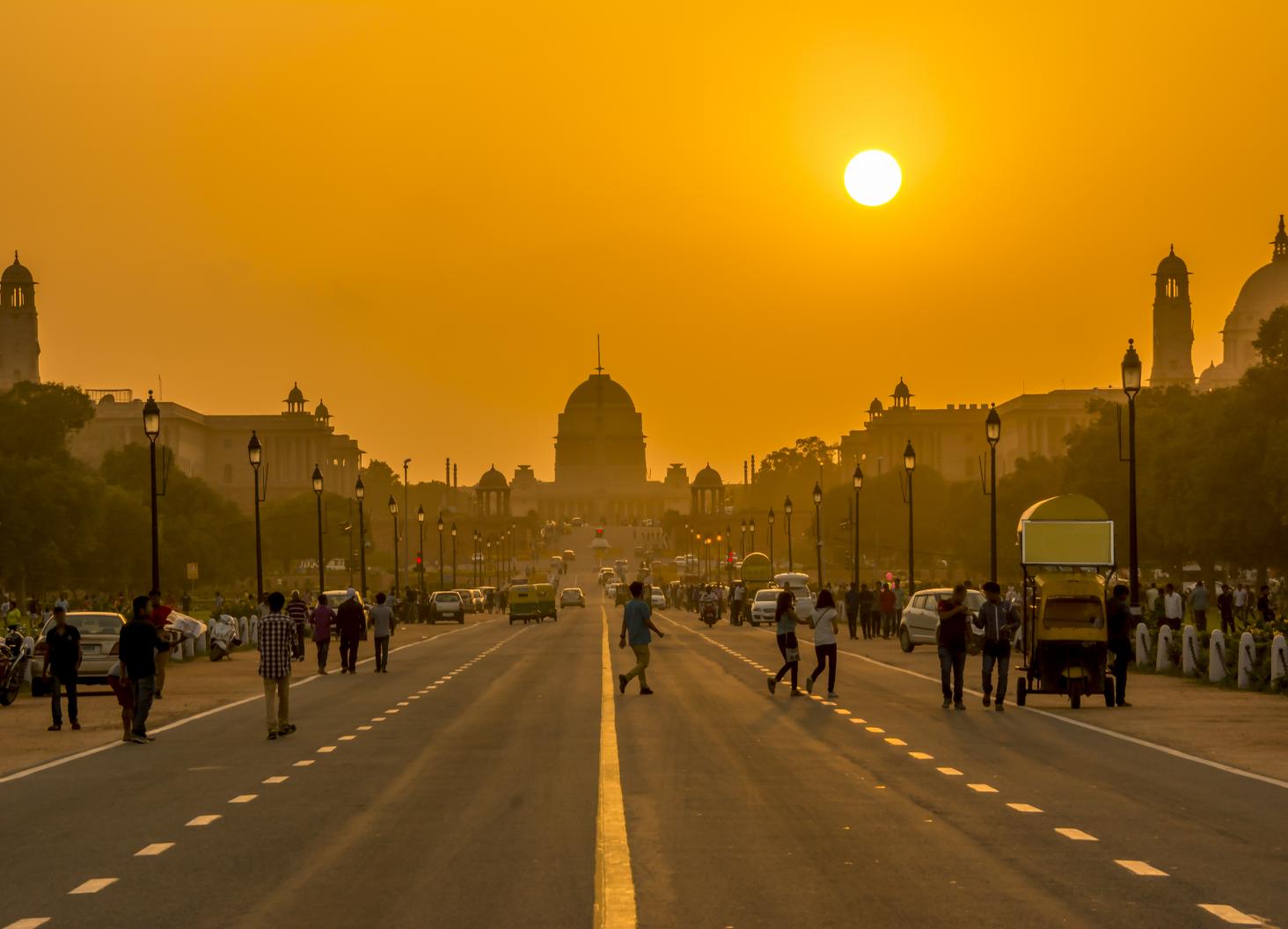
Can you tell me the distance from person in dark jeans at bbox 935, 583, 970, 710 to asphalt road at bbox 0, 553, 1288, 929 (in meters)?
1.43

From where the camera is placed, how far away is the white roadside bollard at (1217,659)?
3419cm

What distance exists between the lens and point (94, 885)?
41.6 ft

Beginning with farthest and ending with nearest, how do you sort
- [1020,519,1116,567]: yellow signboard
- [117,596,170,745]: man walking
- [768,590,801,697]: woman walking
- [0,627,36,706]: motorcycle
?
[0,627,36,706]: motorcycle → [768,590,801,697]: woman walking → [1020,519,1116,567]: yellow signboard → [117,596,170,745]: man walking

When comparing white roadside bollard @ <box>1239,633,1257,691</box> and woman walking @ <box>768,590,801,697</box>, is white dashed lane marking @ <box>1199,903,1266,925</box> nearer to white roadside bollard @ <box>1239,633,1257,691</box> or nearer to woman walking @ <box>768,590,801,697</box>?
woman walking @ <box>768,590,801,697</box>

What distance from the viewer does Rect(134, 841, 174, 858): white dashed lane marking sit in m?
14.1

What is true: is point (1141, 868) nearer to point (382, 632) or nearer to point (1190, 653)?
point (1190, 653)

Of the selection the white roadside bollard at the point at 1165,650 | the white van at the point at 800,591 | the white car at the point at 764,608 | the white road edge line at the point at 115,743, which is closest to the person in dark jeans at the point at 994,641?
the white roadside bollard at the point at 1165,650

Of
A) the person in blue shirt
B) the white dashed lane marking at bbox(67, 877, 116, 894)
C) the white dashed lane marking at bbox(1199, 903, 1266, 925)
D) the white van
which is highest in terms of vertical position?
the person in blue shirt

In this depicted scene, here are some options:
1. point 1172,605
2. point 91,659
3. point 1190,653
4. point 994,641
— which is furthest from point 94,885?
point 1172,605

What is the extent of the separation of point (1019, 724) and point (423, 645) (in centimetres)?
3567

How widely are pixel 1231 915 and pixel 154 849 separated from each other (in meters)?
7.14

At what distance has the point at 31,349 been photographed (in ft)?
602

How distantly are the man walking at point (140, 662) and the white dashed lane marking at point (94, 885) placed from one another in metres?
11.5

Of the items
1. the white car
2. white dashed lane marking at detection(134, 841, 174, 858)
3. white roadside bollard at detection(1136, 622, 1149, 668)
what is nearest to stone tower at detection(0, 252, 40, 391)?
the white car
